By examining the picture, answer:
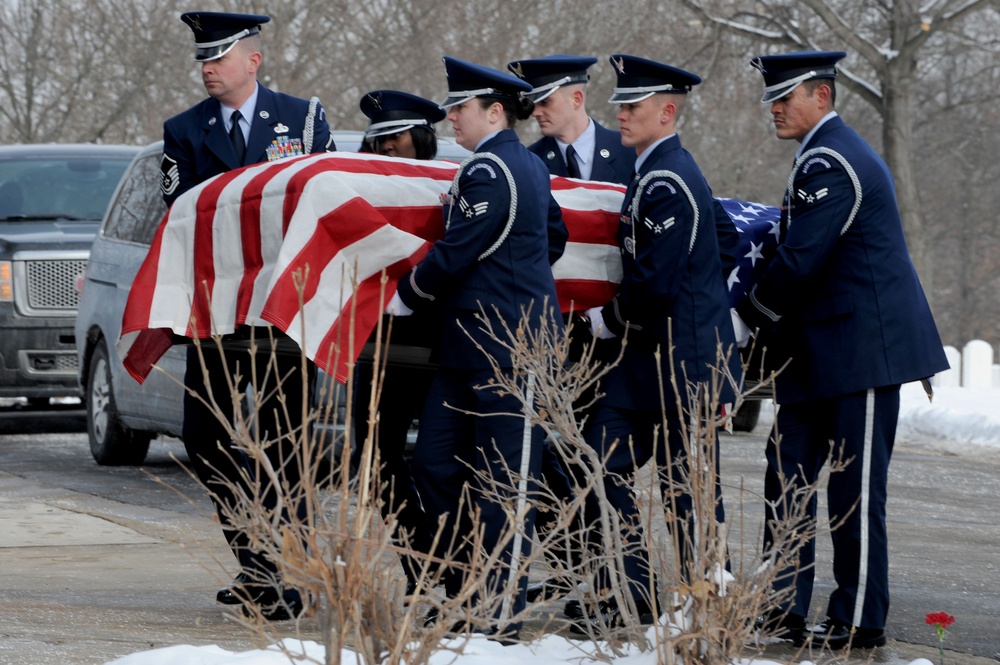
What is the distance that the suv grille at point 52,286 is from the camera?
12.0 metres

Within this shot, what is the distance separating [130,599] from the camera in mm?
5969

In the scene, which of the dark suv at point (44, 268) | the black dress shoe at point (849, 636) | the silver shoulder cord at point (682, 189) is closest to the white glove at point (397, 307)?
the silver shoulder cord at point (682, 189)

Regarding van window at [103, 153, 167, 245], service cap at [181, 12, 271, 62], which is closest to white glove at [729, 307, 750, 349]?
service cap at [181, 12, 271, 62]

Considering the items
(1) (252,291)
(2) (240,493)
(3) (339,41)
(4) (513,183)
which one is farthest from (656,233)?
(3) (339,41)

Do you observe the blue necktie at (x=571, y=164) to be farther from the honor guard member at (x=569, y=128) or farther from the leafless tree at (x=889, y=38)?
the leafless tree at (x=889, y=38)

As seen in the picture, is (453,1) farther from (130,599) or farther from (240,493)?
(240,493)

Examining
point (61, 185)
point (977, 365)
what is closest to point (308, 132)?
point (61, 185)

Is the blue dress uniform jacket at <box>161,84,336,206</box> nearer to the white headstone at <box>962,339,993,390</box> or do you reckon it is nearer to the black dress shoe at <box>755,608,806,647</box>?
the black dress shoe at <box>755,608,806,647</box>

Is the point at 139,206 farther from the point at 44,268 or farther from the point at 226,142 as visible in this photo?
the point at 226,142

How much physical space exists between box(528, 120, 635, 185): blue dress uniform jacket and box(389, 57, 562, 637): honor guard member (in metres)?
1.13

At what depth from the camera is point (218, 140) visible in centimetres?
601

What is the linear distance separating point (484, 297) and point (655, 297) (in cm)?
57

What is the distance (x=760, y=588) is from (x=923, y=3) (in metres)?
18.9

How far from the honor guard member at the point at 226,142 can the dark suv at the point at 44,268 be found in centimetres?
585
